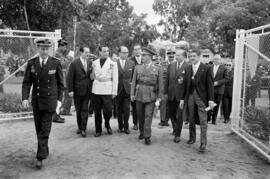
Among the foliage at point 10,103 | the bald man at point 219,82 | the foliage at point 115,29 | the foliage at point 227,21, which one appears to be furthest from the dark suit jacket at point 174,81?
the foliage at point 115,29

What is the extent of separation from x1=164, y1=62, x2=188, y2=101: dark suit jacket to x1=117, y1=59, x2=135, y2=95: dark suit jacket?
0.92 meters

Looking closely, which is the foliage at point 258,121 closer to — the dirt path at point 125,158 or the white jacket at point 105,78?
the dirt path at point 125,158

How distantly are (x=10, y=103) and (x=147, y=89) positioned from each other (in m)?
4.18

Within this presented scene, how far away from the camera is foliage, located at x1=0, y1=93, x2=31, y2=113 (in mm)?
8969

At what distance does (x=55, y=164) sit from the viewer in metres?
5.40

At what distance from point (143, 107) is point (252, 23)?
16740 millimetres

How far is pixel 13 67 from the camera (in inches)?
352

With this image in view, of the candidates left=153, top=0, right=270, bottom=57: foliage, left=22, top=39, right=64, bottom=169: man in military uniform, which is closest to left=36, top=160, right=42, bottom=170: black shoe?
left=22, top=39, right=64, bottom=169: man in military uniform

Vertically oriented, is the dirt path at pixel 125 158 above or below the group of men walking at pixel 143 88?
below

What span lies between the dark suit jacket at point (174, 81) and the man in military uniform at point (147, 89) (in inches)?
17.3

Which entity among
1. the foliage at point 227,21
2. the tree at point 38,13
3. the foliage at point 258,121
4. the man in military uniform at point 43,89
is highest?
the foliage at point 227,21

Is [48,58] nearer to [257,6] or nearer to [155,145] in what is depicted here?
[155,145]

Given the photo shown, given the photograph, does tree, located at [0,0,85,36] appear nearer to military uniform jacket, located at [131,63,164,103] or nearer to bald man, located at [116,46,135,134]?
bald man, located at [116,46,135,134]

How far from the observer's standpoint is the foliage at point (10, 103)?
8969 mm
